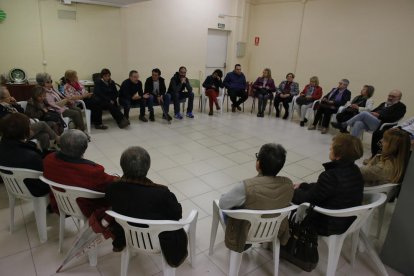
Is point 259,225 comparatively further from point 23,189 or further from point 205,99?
point 205,99

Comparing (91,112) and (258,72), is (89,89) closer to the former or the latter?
(91,112)

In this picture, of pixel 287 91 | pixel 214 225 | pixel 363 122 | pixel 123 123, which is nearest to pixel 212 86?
pixel 287 91

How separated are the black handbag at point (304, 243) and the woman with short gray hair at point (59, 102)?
3.53 m

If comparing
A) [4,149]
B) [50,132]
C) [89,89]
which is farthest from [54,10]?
[4,149]

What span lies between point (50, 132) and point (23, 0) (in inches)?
123

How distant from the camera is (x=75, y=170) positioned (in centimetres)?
181

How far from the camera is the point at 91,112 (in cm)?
491

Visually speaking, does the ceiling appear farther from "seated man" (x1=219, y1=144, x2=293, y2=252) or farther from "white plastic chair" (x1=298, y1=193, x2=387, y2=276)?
"white plastic chair" (x1=298, y1=193, x2=387, y2=276)

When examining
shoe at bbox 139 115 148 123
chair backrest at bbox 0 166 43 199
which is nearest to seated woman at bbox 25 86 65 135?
chair backrest at bbox 0 166 43 199

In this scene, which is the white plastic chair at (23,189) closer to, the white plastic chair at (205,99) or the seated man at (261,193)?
the seated man at (261,193)

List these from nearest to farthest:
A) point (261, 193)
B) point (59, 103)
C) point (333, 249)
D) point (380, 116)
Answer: point (261, 193)
point (333, 249)
point (59, 103)
point (380, 116)

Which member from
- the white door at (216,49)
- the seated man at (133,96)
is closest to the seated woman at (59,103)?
the seated man at (133,96)

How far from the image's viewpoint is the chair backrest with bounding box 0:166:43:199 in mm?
1986

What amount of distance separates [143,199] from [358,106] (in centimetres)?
466
